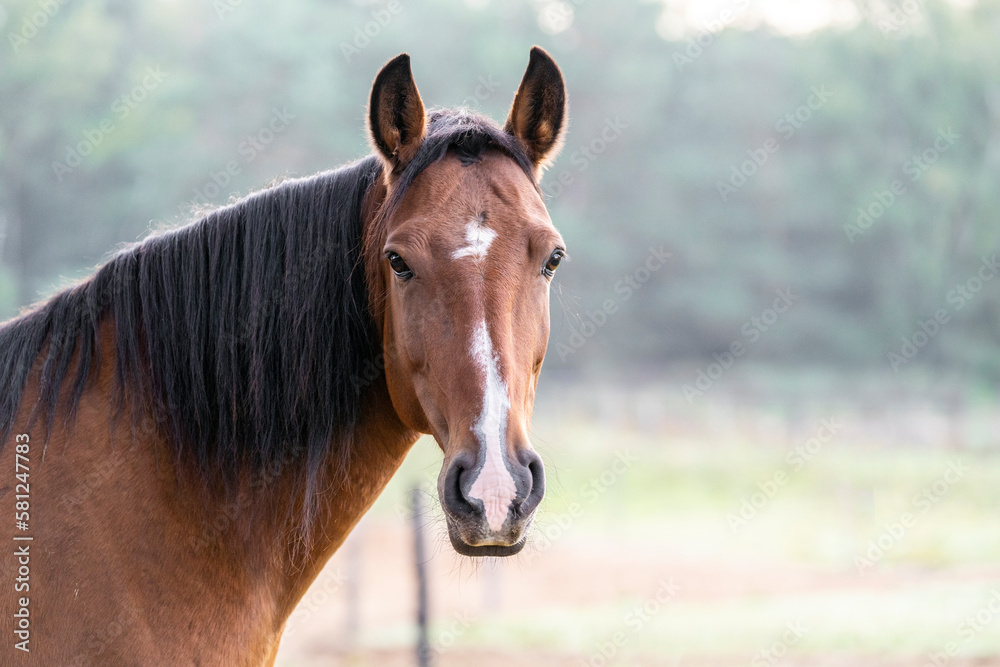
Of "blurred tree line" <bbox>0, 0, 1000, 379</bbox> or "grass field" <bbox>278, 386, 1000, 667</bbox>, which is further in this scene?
"blurred tree line" <bbox>0, 0, 1000, 379</bbox>

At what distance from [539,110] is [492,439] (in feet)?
4.19

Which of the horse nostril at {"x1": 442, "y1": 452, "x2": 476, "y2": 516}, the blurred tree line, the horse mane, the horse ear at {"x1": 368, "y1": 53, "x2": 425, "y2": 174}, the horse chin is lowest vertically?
the horse chin

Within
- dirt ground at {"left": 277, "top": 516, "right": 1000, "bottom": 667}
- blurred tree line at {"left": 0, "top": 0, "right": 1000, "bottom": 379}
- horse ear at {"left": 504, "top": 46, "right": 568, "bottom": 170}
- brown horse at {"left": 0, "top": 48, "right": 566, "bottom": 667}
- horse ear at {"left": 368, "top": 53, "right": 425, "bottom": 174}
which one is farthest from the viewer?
blurred tree line at {"left": 0, "top": 0, "right": 1000, "bottom": 379}

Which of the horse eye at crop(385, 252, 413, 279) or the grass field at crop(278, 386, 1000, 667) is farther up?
the grass field at crop(278, 386, 1000, 667)

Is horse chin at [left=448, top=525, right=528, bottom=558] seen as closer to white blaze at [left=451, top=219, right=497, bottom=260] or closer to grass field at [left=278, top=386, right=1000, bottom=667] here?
grass field at [left=278, top=386, right=1000, bottom=667]

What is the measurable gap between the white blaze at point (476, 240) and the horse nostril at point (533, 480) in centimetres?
62

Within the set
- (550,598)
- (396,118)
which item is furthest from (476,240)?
(550,598)

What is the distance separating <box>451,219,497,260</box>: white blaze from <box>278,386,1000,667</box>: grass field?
849 mm

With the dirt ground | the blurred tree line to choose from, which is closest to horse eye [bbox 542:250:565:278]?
the dirt ground

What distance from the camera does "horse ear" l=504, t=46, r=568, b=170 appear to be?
8.81 feet

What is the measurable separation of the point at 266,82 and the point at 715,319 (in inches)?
823

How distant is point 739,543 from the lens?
1452 cm

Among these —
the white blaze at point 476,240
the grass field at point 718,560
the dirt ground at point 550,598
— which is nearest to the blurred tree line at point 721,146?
the grass field at point 718,560

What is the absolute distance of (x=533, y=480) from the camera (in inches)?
82.5
